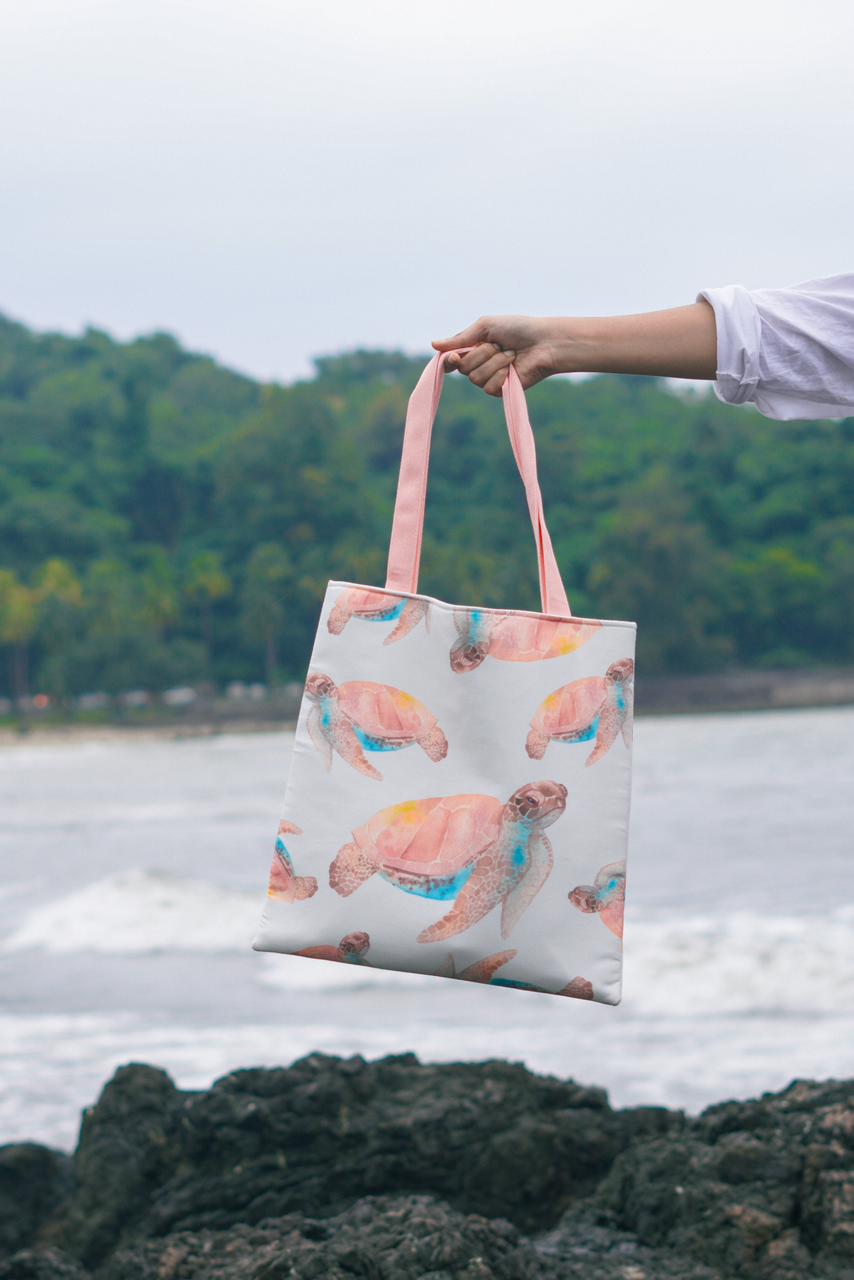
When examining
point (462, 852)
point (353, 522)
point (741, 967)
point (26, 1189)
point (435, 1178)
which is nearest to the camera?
point (462, 852)

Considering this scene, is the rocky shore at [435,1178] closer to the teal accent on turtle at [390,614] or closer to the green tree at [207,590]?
the teal accent on turtle at [390,614]

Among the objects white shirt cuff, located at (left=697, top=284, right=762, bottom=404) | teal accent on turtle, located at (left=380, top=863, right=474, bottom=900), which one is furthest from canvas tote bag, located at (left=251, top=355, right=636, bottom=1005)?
white shirt cuff, located at (left=697, top=284, right=762, bottom=404)

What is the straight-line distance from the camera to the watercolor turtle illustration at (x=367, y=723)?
1931 millimetres

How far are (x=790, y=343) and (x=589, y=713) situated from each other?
19.3 inches

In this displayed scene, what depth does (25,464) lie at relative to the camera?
8744 centimetres

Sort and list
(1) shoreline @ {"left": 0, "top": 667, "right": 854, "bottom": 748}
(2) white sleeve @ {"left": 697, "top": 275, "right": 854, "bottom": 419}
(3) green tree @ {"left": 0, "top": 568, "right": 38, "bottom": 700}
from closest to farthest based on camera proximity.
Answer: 1. (2) white sleeve @ {"left": 697, "top": 275, "right": 854, "bottom": 419}
2. (1) shoreline @ {"left": 0, "top": 667, "right": 854, "bottom": 748}
3. (3) green tree @ {"left": 0, "top": 568, "right": 38, "bottom": 700}

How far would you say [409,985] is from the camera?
10.8 m

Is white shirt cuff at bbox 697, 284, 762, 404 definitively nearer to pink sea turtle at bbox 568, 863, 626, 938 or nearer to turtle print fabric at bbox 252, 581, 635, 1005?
turtle print fabric at bbox 252, 581, 635, 1005

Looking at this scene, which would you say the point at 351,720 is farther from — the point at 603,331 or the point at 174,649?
the point at 174,649

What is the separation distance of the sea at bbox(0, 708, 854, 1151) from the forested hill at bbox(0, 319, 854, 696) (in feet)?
154

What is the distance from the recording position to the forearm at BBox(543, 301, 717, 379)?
1.80m

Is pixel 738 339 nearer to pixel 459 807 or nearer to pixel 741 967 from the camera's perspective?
pixel 459 807

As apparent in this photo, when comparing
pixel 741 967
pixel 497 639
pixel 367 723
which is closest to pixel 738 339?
pixel 497 639

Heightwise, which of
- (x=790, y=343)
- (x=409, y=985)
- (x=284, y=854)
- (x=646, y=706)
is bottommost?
(x=409, y=985)
